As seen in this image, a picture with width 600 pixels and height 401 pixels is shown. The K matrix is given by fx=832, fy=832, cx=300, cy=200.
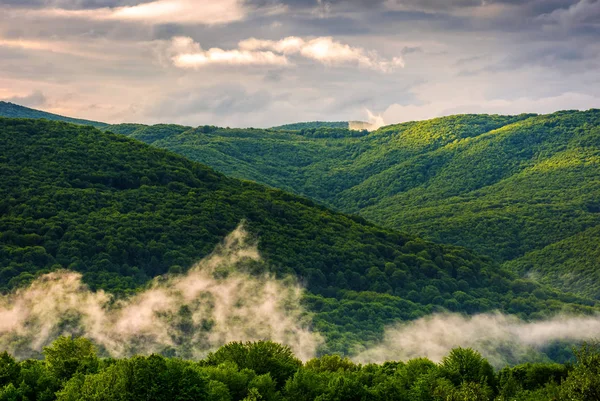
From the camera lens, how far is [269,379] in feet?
257

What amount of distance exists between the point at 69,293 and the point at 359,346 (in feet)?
198

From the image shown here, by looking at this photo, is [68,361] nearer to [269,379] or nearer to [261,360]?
[261,360]

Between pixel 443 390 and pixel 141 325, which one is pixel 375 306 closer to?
pixel 141 325

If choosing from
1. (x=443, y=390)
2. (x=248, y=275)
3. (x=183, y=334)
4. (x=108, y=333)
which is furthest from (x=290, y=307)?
(x=443, y=390)

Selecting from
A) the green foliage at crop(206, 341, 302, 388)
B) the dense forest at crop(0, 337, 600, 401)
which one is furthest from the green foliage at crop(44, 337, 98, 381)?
the green foliage at crop(206, 341, 302, 388)

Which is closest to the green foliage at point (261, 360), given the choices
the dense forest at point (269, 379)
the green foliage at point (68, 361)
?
the dense forest at point (269, 379)

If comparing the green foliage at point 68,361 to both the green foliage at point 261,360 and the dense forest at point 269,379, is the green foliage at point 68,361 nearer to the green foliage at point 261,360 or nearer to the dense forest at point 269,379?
the dense forest at point 269,379

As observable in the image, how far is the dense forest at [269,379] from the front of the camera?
68562mm

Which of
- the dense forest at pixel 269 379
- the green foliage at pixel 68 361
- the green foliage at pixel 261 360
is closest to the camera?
the dense forest at pixel 269 379

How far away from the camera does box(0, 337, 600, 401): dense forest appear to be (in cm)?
6856

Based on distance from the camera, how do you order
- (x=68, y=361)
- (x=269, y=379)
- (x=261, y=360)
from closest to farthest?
(x=269, y=379) → (x=68, y=361) → (x=261, y=360)

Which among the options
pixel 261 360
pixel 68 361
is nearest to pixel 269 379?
pixel 261 360

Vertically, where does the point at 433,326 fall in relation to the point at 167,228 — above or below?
below

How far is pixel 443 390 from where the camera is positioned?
75000 mm
